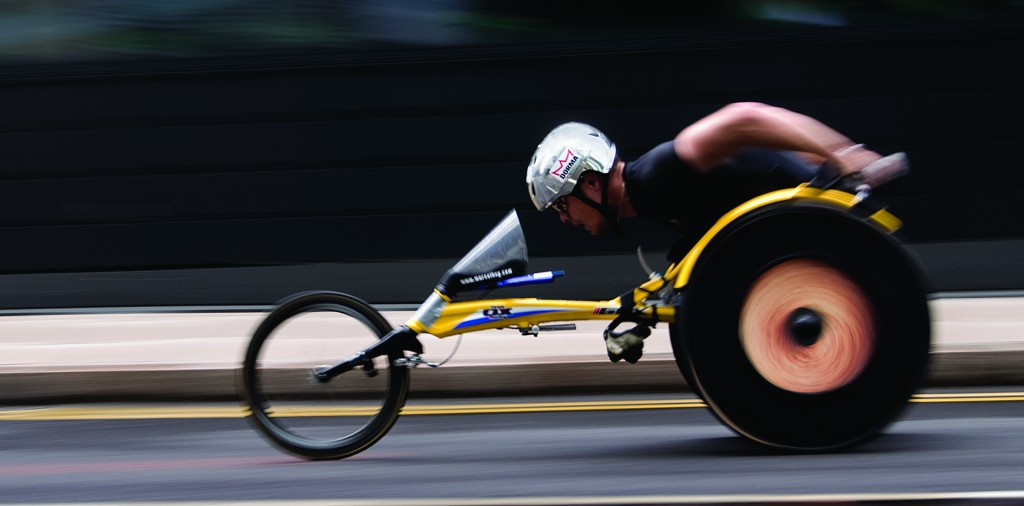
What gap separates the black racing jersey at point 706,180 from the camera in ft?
15.9

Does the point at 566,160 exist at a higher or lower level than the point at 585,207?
higher

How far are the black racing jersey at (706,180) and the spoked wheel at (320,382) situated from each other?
3.55 feet

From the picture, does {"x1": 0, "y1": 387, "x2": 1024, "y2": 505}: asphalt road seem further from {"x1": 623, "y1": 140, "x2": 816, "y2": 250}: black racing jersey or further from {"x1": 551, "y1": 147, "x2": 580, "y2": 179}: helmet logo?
{"x1": 551, "y1": 147, "x2": 580, "y2": 179}: helmet logo

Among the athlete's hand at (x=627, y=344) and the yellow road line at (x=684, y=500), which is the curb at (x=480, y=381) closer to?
the athlete's hand at (x=627, y=344)

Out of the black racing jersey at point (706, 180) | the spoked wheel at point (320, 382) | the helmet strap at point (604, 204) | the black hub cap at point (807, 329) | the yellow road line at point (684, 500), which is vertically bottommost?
the yellow road line at point (684, 500)

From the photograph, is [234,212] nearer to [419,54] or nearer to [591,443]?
[419,54]

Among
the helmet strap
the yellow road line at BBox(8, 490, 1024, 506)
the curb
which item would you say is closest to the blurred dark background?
the curb

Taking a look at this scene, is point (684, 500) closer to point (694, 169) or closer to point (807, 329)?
point (807, 329)

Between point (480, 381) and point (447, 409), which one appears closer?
point (447, 409)

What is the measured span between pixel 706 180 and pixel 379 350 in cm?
133

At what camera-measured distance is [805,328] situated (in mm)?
4742

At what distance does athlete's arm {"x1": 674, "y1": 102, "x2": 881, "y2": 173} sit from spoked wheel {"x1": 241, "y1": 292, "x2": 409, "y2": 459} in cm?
133

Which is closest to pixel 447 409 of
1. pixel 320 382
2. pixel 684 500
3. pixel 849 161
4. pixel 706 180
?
pixel 320 382

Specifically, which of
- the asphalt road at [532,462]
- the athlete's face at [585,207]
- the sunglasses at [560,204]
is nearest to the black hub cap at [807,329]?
the asphalt road at [532,462]
